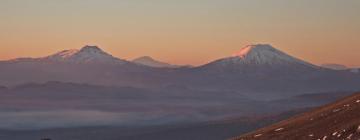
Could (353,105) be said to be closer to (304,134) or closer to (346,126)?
(304,134)

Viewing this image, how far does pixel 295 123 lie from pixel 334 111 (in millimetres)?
9891

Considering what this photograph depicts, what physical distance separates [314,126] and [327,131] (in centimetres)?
1207

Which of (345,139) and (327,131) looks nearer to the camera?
(345,139)

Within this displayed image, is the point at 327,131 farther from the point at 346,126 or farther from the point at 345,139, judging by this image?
the point at 345,139

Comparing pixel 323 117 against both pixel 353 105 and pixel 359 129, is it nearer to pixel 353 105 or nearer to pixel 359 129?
pixel 353 105

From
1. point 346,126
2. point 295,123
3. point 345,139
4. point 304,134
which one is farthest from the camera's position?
point 295,123

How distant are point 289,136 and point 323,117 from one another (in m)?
8.87

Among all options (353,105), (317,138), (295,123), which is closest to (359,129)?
(317,138)

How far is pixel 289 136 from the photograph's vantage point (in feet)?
347

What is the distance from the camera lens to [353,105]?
356ft

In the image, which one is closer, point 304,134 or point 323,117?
point 304,134

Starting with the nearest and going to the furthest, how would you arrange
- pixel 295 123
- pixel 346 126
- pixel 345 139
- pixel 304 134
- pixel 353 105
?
pixel 345 139 < pixel 346 126 < pixel 304 134 < pixel 353 105 < pixel 295 123

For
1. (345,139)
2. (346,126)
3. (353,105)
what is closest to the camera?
(345,139)

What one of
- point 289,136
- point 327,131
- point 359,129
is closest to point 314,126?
point 289,136
